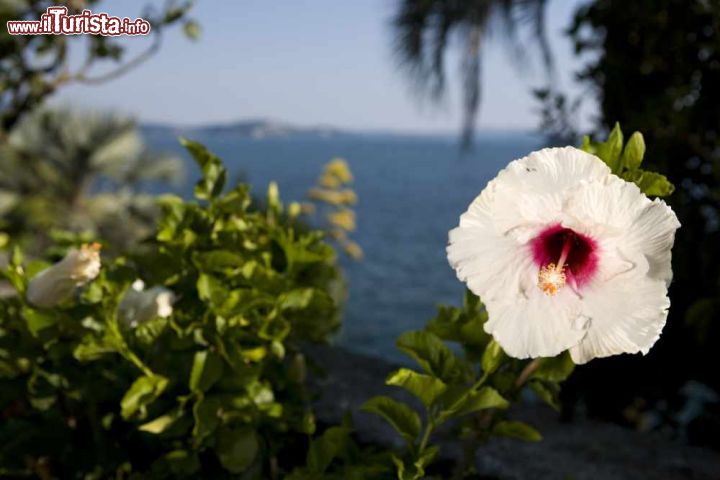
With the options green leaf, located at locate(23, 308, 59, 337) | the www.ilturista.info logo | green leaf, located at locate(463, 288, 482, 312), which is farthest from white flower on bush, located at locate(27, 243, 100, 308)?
the www.ilturista.info logo

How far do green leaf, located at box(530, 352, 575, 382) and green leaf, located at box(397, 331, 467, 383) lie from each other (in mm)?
88

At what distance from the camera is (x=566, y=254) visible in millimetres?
718

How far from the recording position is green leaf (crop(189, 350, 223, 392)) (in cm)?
106

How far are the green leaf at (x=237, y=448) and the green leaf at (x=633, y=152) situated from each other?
2.05 feet

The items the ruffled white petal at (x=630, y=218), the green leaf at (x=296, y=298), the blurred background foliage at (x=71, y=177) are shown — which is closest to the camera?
the ruffled white petal at (x=630, y=218)

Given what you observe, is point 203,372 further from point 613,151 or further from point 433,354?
point 613,151

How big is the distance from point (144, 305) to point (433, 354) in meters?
0.44

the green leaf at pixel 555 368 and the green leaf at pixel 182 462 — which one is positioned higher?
the green leaf at pixel 555 368

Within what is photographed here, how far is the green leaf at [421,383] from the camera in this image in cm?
83

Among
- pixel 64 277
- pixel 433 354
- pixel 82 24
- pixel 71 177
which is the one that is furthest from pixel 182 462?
pixel 71 177

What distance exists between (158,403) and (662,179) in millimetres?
757

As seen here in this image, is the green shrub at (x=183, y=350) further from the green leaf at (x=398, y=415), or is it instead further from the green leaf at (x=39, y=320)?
the green leaf at (x=398, y=415)

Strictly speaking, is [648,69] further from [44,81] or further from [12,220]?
[12,220]

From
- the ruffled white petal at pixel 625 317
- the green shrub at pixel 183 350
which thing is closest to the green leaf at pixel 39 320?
the green shrub at pixel 183 350
